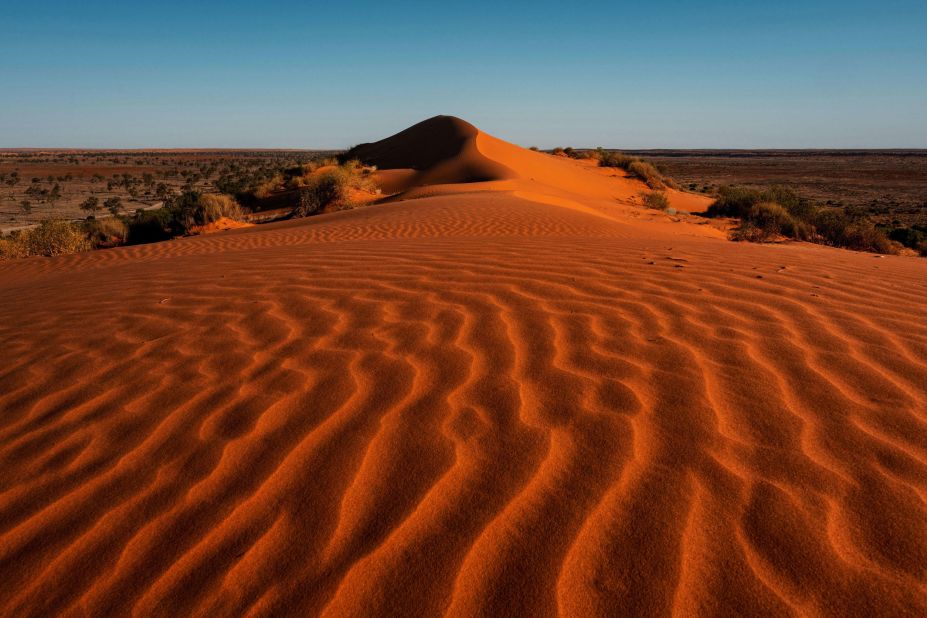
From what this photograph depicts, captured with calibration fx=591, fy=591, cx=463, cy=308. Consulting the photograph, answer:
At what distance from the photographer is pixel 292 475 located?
202 cm

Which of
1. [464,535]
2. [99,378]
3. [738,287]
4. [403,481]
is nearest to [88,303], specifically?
[99,378]

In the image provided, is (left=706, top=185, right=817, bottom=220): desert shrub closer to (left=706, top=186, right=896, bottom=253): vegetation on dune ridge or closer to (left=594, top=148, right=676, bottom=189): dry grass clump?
(left=706, top=186, right=896, bottom=253): vegetation on dune ridge

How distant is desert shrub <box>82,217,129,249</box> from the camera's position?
14703 millimetres

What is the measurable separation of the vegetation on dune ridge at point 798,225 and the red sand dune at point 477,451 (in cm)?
935

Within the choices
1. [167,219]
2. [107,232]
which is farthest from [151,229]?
[107,232]

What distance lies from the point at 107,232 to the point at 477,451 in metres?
15.8

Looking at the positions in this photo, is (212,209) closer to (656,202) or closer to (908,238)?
(656,202)

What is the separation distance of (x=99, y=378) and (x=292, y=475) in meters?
1.55

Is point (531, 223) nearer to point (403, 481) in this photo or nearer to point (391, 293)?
point (391, 293)

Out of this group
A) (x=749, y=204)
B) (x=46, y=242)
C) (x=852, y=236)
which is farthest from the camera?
(x=749, y=204)

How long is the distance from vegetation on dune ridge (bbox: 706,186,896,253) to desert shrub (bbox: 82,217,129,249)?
47.7 ft

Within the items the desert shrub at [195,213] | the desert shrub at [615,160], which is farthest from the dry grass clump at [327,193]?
the desert shrub at [615,160]

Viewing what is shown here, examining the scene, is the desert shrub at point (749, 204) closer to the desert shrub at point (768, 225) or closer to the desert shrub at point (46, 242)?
the desert shrub at point (768, 225)

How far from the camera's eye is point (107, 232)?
586 inches
